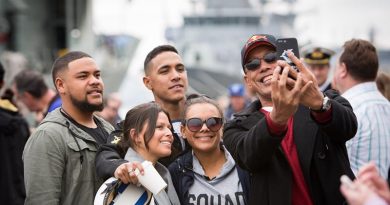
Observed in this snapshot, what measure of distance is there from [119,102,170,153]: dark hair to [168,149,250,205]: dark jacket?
1.06 feet

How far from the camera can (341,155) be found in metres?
3.89

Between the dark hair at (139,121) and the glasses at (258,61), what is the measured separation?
786 mm

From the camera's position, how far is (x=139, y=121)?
14.6 feet

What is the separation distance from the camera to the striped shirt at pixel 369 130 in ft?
16.8

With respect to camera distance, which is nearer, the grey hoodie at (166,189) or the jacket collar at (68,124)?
the grey hoodie at (166,189)

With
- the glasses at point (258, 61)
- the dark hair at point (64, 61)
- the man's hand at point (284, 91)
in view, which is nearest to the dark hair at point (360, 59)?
the glasses at point (258, 61)

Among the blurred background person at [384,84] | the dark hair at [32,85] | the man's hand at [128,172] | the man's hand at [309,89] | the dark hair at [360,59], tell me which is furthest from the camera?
the dark hair at [32,85]

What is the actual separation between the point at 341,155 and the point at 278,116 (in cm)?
60

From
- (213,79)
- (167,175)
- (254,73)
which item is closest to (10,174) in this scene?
(167,175)

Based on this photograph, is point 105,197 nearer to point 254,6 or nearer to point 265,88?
point 265,88

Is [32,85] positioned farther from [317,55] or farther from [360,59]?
[360,59]

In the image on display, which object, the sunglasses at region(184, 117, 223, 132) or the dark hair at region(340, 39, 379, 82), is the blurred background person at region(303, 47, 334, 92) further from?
the sunglasses at region(184, 117, 223, 132)

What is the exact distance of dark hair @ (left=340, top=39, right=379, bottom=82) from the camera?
16.8ft

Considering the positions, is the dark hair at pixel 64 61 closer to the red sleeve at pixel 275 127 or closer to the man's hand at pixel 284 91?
the red sleeve at pixel 275 127
